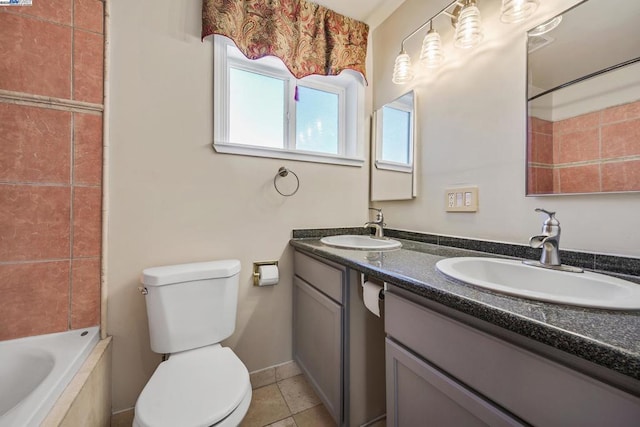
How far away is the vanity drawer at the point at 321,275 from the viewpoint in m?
Answer: 1.17

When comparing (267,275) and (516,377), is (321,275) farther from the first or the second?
(516,377)

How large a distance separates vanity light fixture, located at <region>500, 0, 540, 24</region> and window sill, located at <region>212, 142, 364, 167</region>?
1.06 m

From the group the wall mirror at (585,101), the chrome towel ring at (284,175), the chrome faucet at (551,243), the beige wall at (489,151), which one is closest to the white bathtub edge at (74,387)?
the chrome towel ring at (284,175)

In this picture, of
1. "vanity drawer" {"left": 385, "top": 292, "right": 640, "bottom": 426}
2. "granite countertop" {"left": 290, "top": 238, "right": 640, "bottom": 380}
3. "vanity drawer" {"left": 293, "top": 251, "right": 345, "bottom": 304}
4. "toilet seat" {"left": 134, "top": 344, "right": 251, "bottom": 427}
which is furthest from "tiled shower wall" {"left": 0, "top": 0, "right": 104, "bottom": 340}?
"vanity drawer" {"left": 385, "top": 292, "right": 640, "bottom": 426}

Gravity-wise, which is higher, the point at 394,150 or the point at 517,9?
the point at 517,9

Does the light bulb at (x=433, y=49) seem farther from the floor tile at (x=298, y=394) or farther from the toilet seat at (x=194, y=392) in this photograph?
the floor tile at (x=298, y=394)

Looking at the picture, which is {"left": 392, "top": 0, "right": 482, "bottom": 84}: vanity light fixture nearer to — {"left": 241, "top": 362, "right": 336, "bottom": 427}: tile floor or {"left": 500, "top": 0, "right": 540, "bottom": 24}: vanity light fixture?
{"left": 500, "top": 0, "right": 540, "bottom": 24}: vanity light fixture

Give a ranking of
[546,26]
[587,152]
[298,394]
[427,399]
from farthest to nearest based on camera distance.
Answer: [298,394] < [546,26] < [587,152] < [427,399]

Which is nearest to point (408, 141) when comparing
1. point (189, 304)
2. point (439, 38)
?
point (439, 38)

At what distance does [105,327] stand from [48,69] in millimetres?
1232

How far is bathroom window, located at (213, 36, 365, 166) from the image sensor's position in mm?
1507

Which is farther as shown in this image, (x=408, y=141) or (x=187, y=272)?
(x=408, y=141)

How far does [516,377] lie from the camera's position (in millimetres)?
540

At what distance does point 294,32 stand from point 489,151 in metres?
1.37
